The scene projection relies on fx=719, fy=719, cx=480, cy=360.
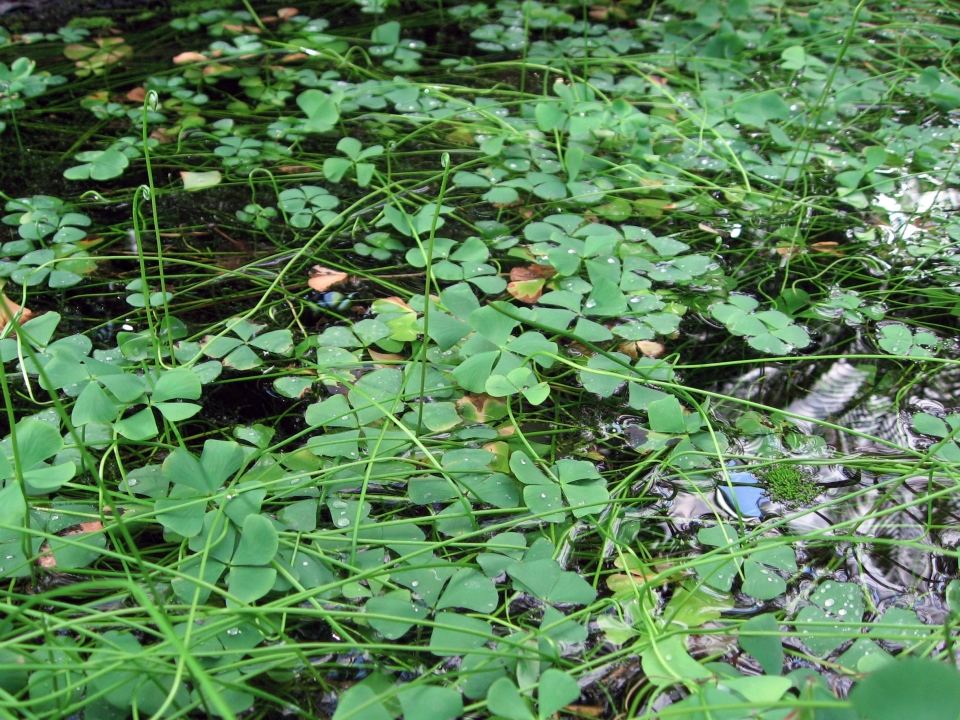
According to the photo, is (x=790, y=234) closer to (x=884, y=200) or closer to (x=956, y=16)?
(x=884, y=200)

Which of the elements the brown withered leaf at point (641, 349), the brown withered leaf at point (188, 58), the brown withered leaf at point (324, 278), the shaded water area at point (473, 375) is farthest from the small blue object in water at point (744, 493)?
the brown withered leaf at point (188, 58)

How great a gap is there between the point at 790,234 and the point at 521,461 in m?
1.04

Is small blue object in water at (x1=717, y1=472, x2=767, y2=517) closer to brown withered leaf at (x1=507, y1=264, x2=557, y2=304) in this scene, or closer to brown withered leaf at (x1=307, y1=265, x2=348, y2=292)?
brown withered leaf at (x1=507, y1=264, x2=557, y2=304)

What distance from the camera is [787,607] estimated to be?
3.40ft

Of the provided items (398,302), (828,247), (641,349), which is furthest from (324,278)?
(828,247)

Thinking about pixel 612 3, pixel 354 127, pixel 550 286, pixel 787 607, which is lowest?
pixel 787 607

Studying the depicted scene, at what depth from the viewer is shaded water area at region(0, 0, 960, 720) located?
93 cm

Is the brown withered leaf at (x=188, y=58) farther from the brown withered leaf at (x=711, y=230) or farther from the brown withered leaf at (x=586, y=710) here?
the brown withered leaf at (x=586, y=710)

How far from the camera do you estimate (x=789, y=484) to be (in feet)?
4.00

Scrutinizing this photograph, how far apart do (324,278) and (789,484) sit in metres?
1.04

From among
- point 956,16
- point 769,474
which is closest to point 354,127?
point 769,474

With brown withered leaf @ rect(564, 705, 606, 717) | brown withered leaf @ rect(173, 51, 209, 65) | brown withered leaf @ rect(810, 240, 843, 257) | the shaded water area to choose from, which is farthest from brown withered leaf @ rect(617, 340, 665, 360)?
brown withered leaf @ rect(173, 51, 209, 65)

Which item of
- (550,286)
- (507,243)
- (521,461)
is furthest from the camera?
(507,243)

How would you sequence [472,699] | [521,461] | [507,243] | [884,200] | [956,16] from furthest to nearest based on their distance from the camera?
[956,16], [884,200], [507,243], [521,461], [472,699]
